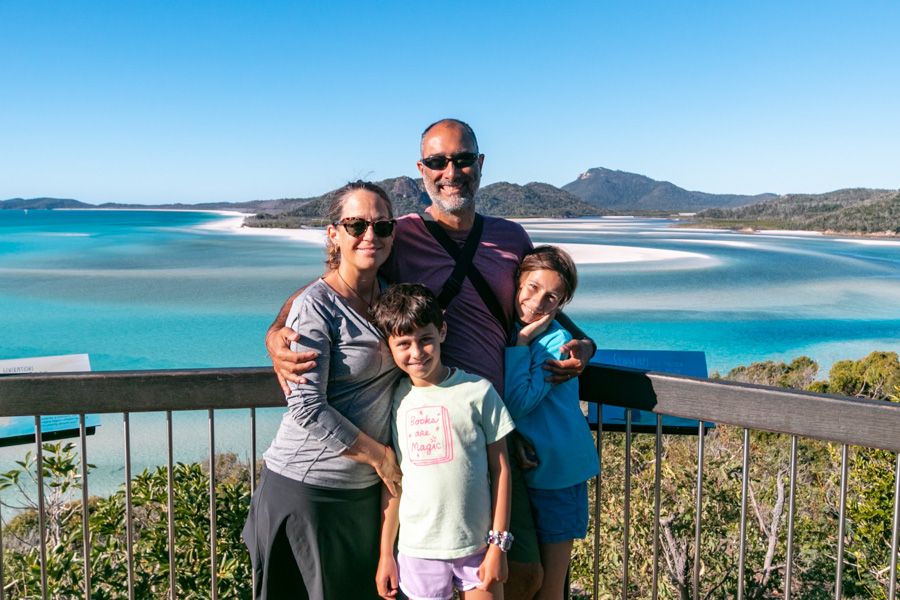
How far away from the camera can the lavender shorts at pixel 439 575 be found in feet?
6.56

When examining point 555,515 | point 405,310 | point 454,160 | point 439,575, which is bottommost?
point 439,575

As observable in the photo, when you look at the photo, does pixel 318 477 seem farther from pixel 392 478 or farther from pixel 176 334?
pixel 176 334

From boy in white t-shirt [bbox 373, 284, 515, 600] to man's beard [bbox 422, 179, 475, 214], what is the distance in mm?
429

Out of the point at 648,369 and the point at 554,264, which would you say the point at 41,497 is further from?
the point at 648,369

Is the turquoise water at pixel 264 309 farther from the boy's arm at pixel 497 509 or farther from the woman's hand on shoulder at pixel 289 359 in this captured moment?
the boy's arm at pixel 497 509

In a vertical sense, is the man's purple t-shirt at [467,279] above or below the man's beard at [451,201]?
below

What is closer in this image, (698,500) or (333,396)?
(333,396)

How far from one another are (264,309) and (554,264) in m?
37.8

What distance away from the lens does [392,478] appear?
6.77 ft

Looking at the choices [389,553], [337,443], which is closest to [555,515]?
[389,553]

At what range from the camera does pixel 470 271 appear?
2.27 meters

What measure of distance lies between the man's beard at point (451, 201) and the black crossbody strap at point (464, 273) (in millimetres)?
65

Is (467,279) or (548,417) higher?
(467,279)

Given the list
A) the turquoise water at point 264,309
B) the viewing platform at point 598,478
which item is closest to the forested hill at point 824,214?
the turquoise water at point 264,309
